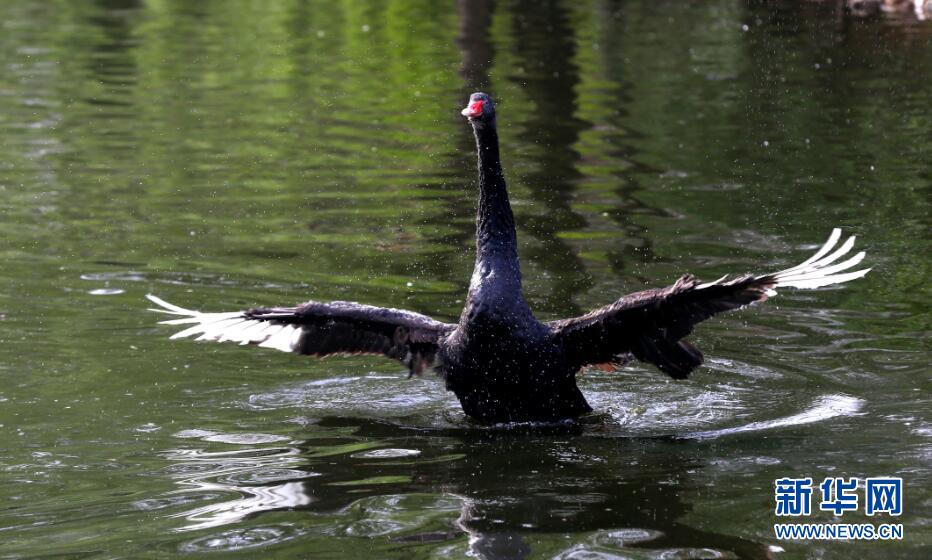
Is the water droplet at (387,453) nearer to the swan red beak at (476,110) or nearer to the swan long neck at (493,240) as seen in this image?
the swan long neck at (493,240)

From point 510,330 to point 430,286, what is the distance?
2.92 metres

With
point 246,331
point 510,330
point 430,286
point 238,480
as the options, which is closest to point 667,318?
point 510,330

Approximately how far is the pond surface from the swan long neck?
2.40ft

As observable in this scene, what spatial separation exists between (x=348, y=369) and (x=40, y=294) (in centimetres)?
255

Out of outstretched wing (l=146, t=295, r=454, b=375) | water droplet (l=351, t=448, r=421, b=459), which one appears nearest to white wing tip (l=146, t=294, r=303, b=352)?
Result: outstretched wing (l=146, t=295, r=454, b=375)

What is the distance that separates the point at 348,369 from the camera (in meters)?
8.26

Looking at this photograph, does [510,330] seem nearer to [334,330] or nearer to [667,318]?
[667,318]

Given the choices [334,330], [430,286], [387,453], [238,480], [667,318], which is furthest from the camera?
[430,286]

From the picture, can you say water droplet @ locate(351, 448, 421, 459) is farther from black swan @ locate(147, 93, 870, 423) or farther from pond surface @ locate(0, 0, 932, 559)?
black swan @ locate(147, 93, 870, 423)

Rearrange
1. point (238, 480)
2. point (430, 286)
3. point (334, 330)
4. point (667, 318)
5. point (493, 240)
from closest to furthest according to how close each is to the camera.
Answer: point (238, 480) < point (667, 318) < point (493, 240) < point (334, 330) < point (430, 286)

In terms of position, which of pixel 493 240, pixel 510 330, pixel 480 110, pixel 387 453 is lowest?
pixel 387 453

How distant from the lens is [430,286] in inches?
383

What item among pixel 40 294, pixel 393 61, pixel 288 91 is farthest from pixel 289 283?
pixel 393 61

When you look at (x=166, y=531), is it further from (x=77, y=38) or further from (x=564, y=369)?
(x=77, y=38)
